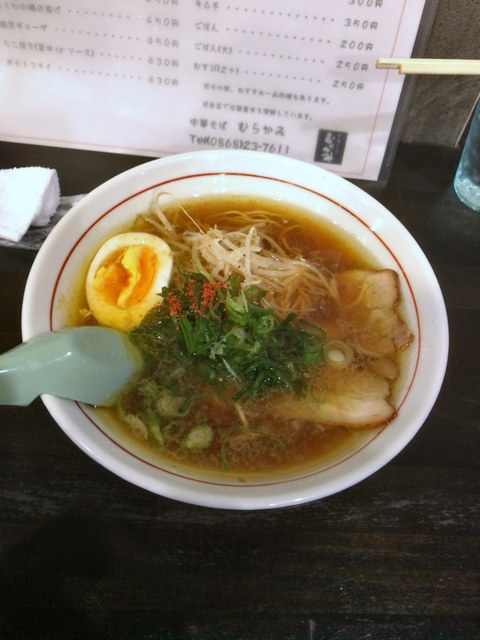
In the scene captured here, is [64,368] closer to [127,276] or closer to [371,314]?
[127,276]

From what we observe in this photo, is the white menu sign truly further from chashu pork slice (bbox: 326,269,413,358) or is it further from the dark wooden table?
the dark wooden table

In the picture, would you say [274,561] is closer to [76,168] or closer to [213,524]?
[213,524]

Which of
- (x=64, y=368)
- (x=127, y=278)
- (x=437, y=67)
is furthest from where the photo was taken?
(x=127, y=278)

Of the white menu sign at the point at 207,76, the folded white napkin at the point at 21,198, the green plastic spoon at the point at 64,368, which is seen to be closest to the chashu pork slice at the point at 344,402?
the green plastic spoon at the point at 64,368

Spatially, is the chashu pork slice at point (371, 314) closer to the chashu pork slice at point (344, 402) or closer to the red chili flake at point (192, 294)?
the chashu pork slice at point (344, 402)

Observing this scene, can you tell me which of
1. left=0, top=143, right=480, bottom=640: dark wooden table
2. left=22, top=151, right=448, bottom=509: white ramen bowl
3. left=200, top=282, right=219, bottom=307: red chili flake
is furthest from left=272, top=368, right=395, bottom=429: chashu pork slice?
left=200, top=282, right=219, bottom=307: red chili flake

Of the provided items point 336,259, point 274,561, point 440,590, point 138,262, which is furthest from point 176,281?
point 440,590

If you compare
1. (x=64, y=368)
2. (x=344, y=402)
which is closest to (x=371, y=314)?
(x=344, y=402)
